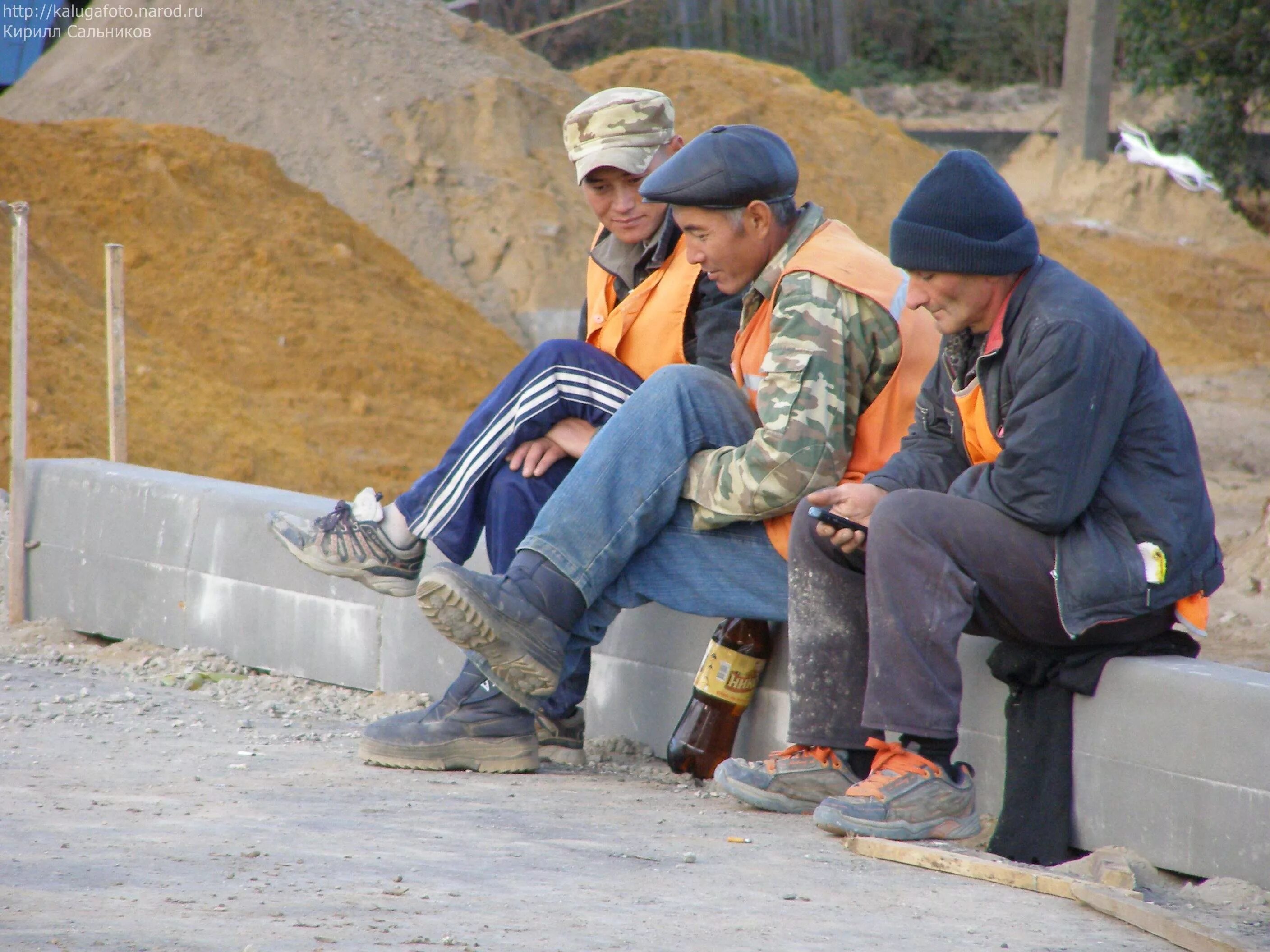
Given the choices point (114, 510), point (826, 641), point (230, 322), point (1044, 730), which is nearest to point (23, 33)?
point (230, 322)

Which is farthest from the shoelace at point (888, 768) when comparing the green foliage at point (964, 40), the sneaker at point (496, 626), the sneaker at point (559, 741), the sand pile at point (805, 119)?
the green foliage at point (964, 40)

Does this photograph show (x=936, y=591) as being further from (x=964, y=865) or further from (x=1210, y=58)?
(x=1210, y=58)

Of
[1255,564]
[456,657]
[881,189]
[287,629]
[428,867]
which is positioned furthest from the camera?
[881,189]

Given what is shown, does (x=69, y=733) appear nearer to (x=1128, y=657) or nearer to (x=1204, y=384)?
(x=1128, y=657)

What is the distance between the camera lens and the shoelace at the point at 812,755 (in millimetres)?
3057

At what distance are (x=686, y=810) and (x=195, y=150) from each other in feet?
33.3

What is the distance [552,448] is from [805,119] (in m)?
14.9

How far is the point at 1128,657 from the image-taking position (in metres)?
2.86

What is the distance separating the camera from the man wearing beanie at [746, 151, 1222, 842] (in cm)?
267

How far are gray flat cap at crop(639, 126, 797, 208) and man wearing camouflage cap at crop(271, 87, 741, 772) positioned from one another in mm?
363

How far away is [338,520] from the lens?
365 cm

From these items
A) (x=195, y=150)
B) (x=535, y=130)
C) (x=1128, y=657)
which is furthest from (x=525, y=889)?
(x=535, y=130)

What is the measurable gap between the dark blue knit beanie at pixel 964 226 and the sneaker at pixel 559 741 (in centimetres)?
144

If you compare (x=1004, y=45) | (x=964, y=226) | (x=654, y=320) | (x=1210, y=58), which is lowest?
(x=654, y=320)
